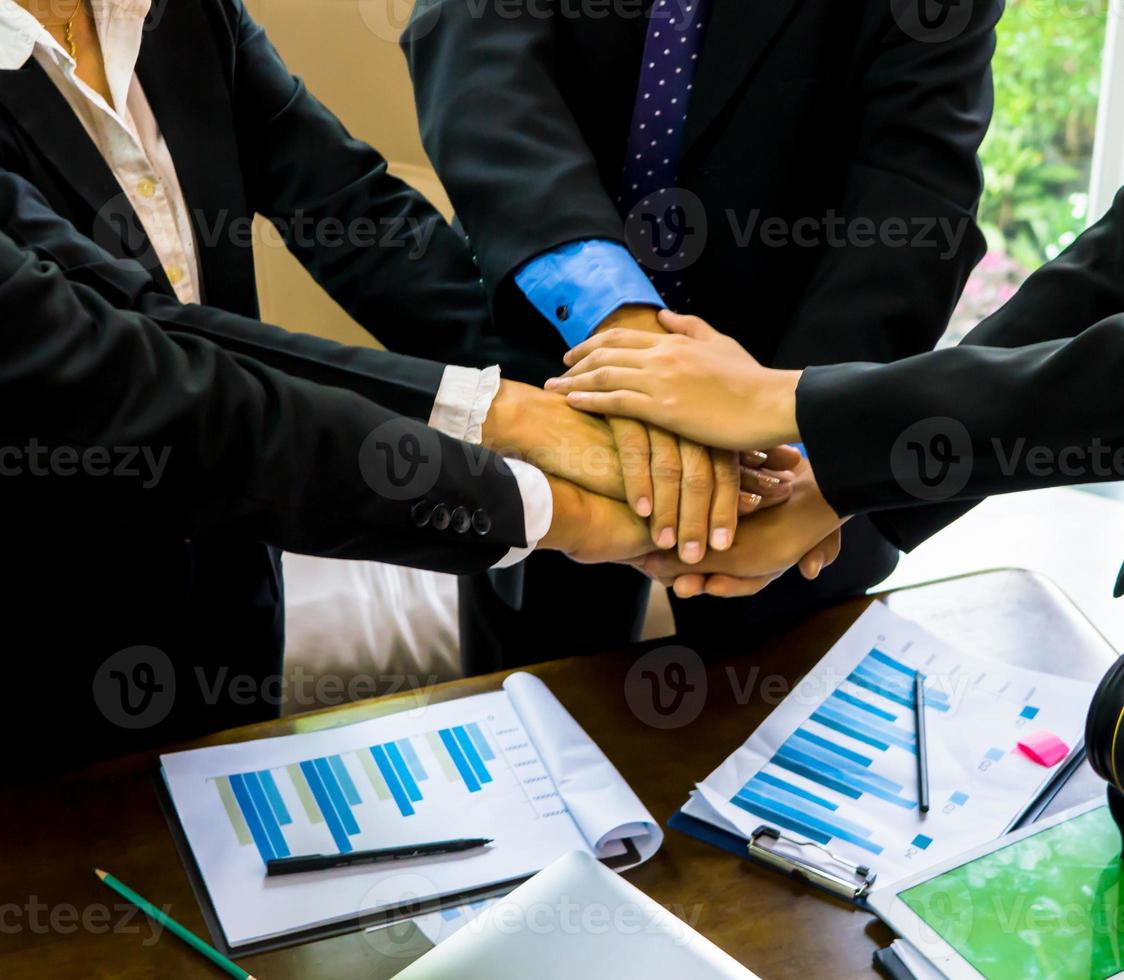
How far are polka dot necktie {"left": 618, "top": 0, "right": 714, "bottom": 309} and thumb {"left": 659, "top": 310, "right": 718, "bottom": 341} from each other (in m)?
0.11

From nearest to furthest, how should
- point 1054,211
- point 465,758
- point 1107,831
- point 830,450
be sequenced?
point 1107,831
point 465,758
point 830,450
point 1054,211

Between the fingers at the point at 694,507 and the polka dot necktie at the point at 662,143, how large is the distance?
1.02 ft

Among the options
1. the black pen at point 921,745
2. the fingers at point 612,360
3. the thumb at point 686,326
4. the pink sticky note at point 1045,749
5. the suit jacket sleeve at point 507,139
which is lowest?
the black pen at point 921,745

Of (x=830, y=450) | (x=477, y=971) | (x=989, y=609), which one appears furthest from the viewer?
(x=989, y=609)

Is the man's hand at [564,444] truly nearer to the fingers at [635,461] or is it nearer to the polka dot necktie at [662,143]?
the fingers at [635,461]

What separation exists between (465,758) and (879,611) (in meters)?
0.50

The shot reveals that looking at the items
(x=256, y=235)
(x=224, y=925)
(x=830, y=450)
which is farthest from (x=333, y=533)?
(x=256, y=235)

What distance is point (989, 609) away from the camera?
4.65 feet

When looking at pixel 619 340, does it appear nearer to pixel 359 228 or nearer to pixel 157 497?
pixel 359 228

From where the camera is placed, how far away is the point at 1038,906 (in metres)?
0.93

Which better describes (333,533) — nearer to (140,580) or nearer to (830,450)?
(140,580)

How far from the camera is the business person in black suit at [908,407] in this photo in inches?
46.8

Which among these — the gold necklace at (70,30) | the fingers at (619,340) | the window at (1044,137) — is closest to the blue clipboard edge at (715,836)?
the fingers at (619,340)

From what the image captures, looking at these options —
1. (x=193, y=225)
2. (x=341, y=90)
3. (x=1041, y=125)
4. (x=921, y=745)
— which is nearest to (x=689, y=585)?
(x=921, y=745)
